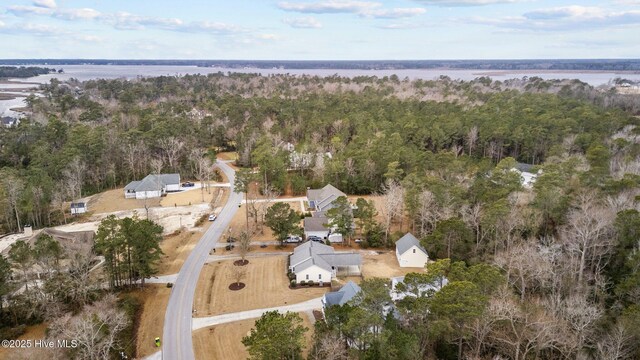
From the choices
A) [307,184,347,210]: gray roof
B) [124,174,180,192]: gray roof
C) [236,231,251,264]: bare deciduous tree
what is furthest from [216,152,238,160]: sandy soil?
[236,231,251,264]: bare deciduous tree

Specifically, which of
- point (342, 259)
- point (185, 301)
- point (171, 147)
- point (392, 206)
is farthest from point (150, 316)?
point (171, 147)

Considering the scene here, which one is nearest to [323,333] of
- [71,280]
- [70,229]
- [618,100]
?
[71,280]

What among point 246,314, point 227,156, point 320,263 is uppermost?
point 227,156

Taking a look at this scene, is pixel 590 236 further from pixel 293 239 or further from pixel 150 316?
pixel 150 316

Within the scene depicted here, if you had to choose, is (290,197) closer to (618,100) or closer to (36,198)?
(36,198)

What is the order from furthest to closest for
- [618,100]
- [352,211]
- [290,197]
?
[618,100]
[290,197]
[352,211]

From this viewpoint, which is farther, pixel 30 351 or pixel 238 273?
pixel 238 273
